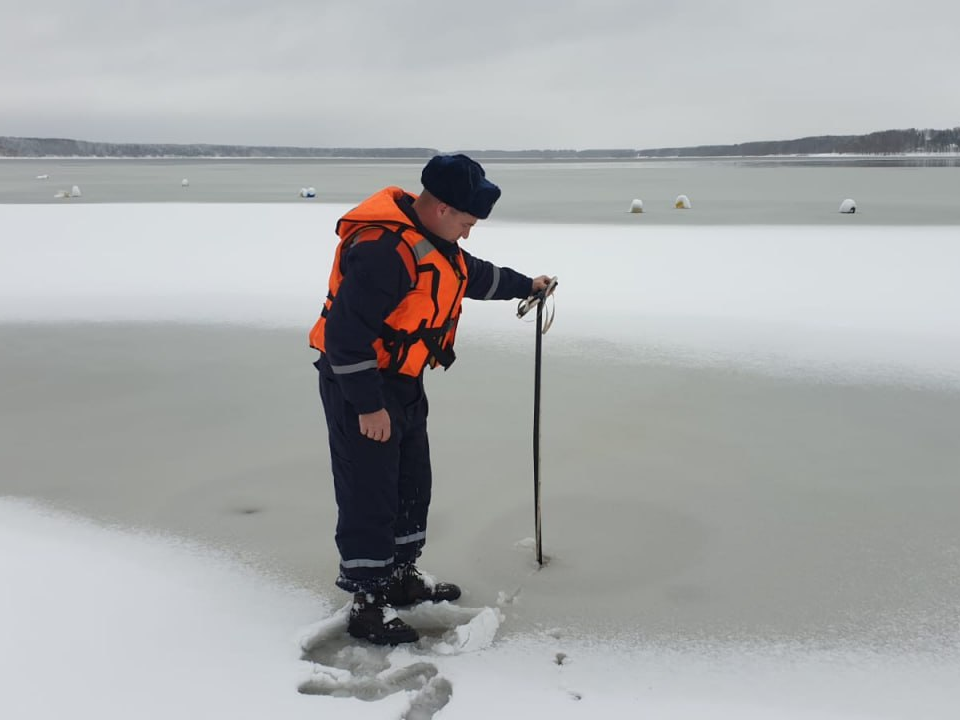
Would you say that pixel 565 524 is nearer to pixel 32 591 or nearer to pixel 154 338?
pixel 32 591

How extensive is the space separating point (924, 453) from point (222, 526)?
3407mm

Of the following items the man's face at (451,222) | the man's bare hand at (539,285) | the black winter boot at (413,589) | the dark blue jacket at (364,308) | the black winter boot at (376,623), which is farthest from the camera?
the man's bare hand at (539,285)

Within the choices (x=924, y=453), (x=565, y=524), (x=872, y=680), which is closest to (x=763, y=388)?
(x=924, y=453)

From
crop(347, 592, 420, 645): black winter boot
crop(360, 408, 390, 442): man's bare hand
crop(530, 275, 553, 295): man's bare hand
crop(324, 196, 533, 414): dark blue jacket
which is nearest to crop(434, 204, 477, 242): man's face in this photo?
crop(324, 196, 533, 414): dark blue jacket

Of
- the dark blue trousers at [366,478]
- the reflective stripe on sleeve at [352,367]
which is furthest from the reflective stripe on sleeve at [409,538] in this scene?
the reflective stripe on sleeve at [352,367]

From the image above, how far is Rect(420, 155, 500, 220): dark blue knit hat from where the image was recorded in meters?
2.54

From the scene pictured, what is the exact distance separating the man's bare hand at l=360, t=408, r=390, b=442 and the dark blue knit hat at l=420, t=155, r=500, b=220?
659 millimetres

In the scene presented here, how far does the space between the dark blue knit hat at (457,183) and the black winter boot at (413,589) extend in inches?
49.9

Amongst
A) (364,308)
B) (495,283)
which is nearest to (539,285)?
(495,283)

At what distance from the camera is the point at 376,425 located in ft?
8.35

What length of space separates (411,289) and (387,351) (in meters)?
0.22

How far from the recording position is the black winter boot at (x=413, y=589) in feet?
9.73

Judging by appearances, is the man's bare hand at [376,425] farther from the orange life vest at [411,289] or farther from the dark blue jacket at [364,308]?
the orange life vest at [411,289]

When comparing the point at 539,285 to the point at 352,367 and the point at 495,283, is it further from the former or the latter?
the point at 352,367
